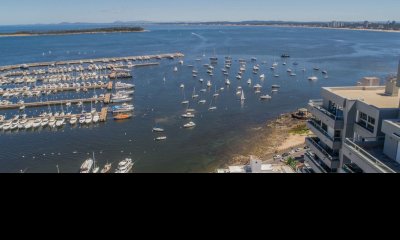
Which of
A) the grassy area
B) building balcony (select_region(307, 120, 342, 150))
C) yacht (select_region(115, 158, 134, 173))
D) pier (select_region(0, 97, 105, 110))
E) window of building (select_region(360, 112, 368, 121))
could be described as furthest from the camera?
pier (select_region(0, 97, 105, 110))

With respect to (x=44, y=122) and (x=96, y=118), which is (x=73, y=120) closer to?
(x=96, y=118)

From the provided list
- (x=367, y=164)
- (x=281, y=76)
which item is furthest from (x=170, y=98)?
(x=367, y=164)

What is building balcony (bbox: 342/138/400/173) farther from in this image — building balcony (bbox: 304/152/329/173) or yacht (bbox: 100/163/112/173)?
yacht (bbox: 100/163/112/173)

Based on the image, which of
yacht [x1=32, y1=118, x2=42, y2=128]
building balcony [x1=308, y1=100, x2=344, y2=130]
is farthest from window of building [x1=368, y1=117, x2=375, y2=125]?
yacht [x1=32, y1=118, x2=42, y2=128]

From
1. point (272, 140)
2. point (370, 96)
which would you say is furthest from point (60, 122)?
point (370, 96)

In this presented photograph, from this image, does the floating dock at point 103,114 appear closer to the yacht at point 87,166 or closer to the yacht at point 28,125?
the yacht at point 28,125

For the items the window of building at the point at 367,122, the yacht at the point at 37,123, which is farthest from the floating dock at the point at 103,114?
the window of building at the point at 367,122
